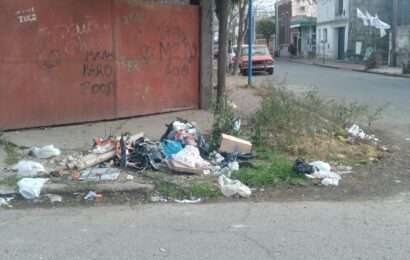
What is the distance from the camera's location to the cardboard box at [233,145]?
802 centimetres

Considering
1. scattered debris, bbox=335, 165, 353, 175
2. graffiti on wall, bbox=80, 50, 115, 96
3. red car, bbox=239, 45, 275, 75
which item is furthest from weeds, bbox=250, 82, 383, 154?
red car, bbox=239, 45, 275, 75

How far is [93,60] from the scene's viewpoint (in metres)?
10.8

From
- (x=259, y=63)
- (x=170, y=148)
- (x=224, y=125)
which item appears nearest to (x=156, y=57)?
(x=224, y=125)

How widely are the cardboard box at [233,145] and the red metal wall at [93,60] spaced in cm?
382

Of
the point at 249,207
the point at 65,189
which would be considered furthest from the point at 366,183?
the point at 65,189

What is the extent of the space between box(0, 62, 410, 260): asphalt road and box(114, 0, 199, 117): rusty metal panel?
18.6ft

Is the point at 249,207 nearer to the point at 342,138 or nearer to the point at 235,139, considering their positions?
the point at 235,139

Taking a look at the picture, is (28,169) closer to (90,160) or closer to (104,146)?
(90,160)

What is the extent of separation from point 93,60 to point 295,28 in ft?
198

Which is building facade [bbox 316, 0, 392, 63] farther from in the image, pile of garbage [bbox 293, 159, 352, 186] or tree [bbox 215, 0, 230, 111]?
pile of garbage [bbox 293, 159, 352, 186]

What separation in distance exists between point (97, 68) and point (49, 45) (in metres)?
1.08

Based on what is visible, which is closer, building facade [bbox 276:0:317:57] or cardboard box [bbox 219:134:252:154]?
cardboard box [bbox 219:134:252:154]

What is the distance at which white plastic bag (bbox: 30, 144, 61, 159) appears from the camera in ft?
26.7

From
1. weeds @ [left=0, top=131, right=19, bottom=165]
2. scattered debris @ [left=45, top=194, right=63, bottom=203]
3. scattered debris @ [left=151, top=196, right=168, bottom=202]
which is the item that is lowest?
scattered debris @ [left=151, top=196, right=168, bottom=202]
